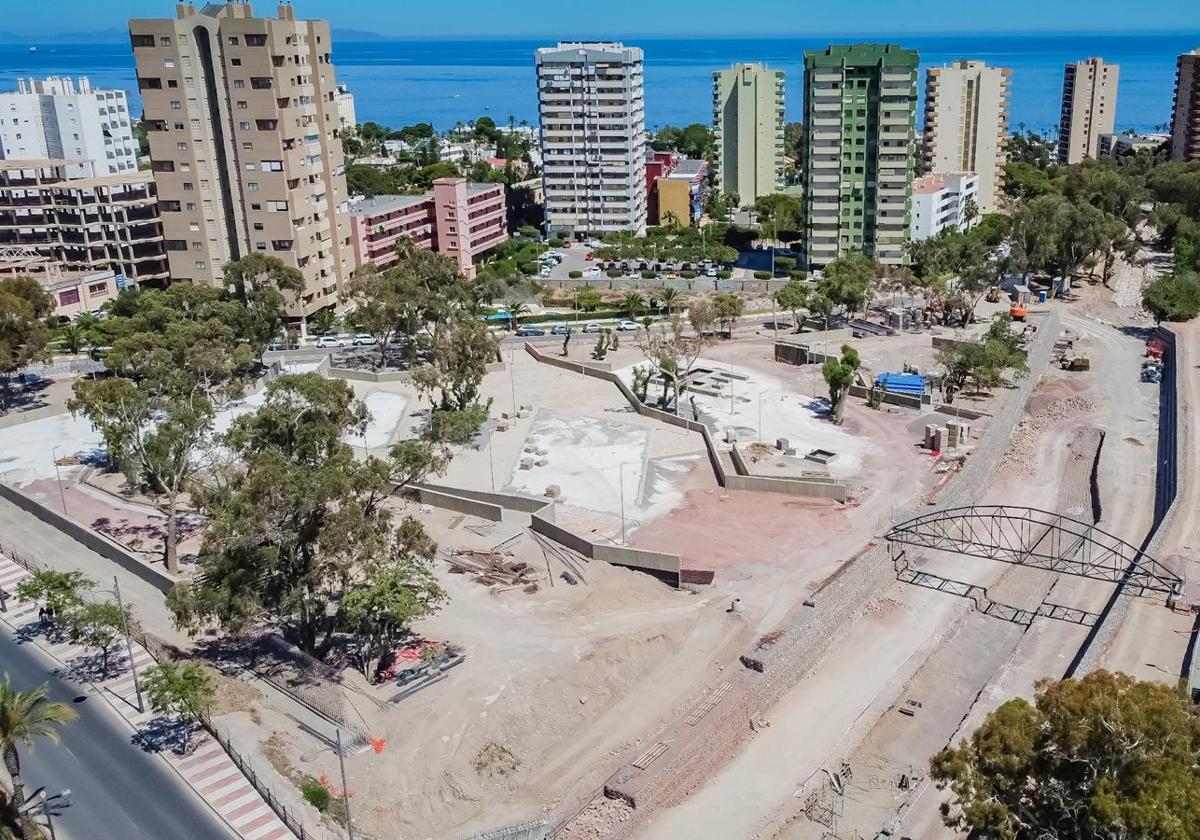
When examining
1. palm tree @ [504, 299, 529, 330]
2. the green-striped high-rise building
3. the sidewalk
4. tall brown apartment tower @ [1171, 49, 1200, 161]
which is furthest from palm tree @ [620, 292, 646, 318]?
tall brown apartment tower @ [1171, 49, 1200, 161]

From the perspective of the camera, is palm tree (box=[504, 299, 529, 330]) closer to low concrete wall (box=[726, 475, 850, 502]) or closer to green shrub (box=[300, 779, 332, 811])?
low concrete wall (box=[726, 475, 850, 502])

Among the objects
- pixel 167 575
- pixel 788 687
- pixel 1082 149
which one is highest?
pixel 1082 149

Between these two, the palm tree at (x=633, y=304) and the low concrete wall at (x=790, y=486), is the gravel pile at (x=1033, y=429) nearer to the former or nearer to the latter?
the low concrete wall at (x=790, y=486)

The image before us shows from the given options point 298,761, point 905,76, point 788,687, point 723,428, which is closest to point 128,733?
point 298,761

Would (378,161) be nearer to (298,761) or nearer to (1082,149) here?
(1082,149)

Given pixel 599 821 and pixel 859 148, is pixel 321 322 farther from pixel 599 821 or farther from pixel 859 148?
pixel 599 821
